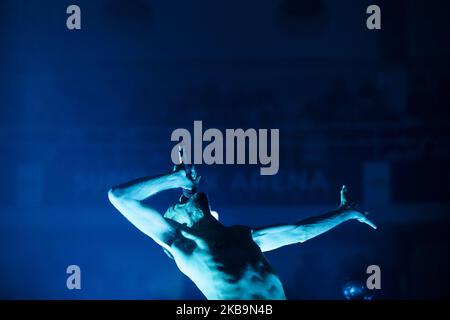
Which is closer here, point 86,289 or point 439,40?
point 86,289

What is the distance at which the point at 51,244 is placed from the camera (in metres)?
3.51

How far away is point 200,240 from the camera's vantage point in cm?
220

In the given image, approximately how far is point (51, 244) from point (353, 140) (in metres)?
2.05

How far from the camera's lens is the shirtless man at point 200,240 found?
7.03 feet

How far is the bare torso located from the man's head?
66 mm

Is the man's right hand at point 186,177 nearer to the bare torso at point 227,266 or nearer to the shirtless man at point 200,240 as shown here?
the shirtless man at point 200,240

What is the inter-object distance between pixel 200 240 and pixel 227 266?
0.50ft

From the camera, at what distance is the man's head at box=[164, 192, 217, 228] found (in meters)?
2.23

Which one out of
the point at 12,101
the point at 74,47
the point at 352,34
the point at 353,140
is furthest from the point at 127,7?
the point at 353,140

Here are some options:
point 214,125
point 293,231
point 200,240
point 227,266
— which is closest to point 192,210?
point 200,240

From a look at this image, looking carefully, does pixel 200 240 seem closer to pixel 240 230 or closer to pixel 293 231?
pixel 240 230

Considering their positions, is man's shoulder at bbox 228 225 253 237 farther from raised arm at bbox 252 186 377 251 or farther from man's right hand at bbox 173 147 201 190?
man's right hand at bbox 173 147 201 190

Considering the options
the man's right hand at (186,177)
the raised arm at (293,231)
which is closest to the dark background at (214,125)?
the raised arm at (293,231)

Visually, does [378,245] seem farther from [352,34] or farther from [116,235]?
[116,235]
